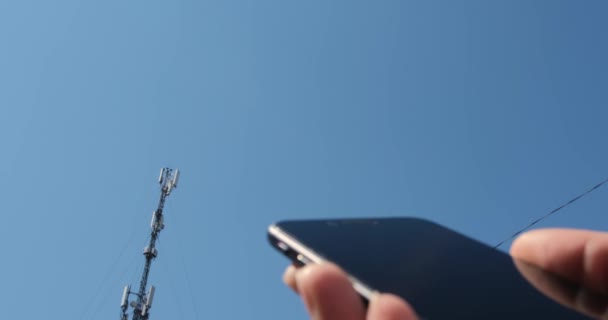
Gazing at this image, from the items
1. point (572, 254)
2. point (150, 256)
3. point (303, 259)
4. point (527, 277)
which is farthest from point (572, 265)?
point (150, 256)

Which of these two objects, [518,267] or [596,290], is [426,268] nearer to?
[518,267]

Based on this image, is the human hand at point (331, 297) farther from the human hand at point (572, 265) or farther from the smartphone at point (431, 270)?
the human hand at point (572, 265)

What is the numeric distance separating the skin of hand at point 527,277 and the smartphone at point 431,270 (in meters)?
0.03

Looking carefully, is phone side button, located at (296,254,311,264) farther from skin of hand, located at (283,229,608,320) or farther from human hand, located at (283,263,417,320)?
human hand, located at (283,263,417,320)

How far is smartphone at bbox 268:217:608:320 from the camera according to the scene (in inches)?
52.0

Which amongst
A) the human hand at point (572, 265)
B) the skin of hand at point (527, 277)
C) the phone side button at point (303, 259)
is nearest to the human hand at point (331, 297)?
the skin of hand at point (527, 277)

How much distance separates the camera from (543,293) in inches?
62.0

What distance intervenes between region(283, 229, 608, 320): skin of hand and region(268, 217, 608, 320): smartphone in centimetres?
3

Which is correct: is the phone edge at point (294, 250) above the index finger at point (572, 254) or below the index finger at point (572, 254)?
above

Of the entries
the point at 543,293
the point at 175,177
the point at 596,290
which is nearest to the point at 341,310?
the point at 543,293

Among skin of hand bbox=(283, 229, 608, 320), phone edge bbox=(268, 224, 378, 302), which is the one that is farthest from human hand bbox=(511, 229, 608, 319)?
phone edge bbox=(268, 224, 378, 302)

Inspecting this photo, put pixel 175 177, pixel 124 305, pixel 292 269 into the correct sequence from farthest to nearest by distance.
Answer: pixel 175 177, pixel 124 305, pixel 292 269

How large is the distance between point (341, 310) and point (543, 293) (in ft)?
2.63

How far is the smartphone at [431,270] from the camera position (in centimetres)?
132
